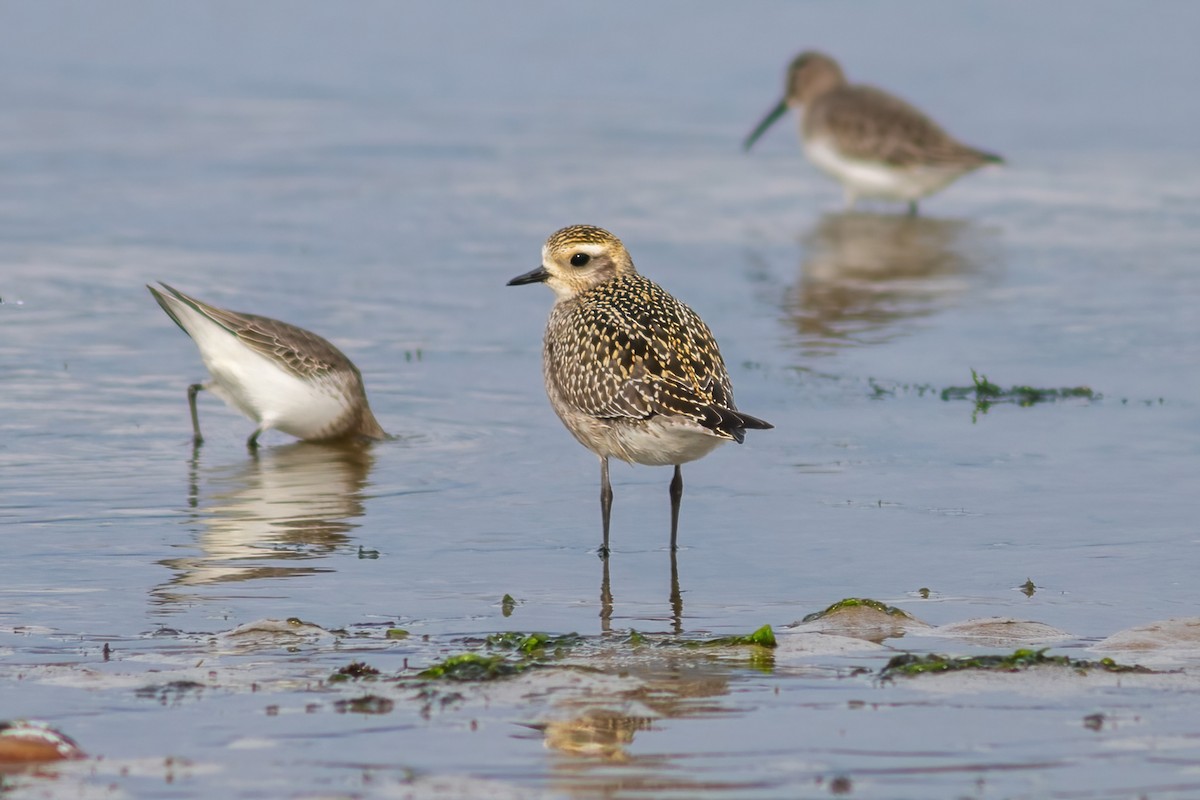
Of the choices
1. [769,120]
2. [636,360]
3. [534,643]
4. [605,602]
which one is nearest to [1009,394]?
[636,360]

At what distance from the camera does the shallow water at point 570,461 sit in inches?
214

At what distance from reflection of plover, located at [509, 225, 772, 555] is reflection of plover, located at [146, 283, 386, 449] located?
186cm

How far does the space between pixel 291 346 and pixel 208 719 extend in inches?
212

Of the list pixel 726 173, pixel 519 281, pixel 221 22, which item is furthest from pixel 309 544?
pixel 221 22

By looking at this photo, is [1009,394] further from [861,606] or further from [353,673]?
[353,673]

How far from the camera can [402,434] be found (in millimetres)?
10672

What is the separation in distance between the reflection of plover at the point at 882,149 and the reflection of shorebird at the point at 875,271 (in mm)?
362

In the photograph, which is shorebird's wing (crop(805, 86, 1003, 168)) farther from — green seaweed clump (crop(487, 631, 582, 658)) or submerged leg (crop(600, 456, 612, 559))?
green seaweed clump (crop(487, 631, 582, 658))

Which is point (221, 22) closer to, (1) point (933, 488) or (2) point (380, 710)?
(1) point (933, 488)

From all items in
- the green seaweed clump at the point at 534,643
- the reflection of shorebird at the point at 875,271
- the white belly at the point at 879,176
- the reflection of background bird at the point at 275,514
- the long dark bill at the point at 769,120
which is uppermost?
the long dark bill at the point at 769,120

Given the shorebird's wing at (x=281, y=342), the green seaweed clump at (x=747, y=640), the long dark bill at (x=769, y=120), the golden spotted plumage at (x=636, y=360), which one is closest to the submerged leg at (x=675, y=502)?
the golden spotted plumage at (x=636, y=360)

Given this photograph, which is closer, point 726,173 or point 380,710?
point 380,710

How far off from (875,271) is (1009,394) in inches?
209

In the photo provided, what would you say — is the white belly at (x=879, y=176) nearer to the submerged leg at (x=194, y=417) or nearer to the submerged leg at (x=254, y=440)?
the submerged leg at (x=254, y=440)
